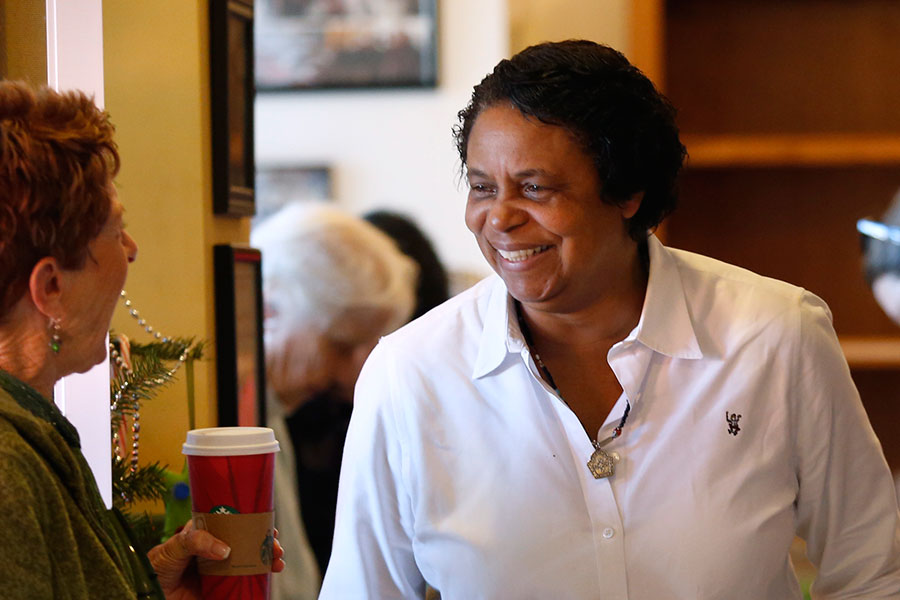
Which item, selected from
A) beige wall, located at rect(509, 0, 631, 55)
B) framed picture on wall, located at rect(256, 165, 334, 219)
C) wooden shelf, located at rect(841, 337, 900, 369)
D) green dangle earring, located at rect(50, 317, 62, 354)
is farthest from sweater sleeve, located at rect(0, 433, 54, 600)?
framed picture on wall, located at rect(256, 165, 334, 219)

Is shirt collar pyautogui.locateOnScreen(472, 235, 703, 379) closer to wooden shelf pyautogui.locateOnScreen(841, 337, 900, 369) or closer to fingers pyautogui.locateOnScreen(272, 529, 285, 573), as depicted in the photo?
fingers pyautogui.locateOnScreen(272, 529, 285, 573)

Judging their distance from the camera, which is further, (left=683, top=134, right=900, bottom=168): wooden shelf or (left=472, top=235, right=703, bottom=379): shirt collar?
(left=683, top=134, right=900, bottom=168): wooden shelf

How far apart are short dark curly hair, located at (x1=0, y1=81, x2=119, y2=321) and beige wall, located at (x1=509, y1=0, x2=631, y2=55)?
2314 mm

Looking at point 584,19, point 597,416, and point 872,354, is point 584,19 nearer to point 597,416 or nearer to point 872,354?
point 872,354

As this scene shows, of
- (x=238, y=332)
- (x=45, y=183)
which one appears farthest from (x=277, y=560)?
(x=238, y=332)

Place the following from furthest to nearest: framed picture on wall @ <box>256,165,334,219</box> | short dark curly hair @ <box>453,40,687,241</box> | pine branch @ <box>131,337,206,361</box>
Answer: framed picture on wall @ <box>256,165,334,219</box> → pine branch @ <box>131,337,206,361</box> → short dark curly hair @ <box>453,40,687,241</box>

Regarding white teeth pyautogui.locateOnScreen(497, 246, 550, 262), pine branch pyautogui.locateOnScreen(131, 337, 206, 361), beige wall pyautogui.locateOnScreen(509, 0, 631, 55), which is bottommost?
pine branch pyautogui.locateOnScreen(131, 337, 206, 361)

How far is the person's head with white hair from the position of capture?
3176 millimetres

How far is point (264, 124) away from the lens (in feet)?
13.4

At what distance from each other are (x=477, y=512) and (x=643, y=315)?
352mm

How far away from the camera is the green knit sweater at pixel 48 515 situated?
0.91 m

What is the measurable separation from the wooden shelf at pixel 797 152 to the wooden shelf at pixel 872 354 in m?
0.46

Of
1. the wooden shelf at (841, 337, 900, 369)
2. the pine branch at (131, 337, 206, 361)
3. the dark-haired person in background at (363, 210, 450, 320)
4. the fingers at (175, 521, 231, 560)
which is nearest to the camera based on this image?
the fingers at (175, 521, 231, 560)

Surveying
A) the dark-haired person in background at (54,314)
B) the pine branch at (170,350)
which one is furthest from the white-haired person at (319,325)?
the dark-haired person in background at (54,314)
